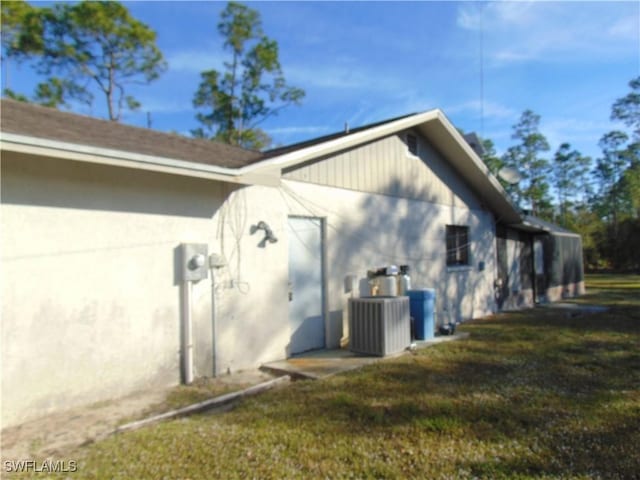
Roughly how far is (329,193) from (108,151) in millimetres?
3806

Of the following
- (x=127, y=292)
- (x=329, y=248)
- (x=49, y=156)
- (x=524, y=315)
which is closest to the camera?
(x=49, y=156)

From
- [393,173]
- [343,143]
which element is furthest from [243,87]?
[343,143]

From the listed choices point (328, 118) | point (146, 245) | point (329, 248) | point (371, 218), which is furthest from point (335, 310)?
point (328, 118)

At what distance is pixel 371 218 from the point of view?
8000 millimetres

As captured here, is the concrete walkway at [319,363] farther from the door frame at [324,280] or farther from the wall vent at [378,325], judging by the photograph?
the door frame at [324,280]

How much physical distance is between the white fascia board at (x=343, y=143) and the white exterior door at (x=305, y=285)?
1.01m

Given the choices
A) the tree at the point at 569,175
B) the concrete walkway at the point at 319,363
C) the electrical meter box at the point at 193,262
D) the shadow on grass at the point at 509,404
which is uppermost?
the tree at the point at 569,175

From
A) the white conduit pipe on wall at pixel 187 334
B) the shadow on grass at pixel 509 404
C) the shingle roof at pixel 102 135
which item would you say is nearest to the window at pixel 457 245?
the shadow on grass at pixel 509 404

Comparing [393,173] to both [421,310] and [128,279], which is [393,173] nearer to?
[421,310]

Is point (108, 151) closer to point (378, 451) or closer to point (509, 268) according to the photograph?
point (378, 451)

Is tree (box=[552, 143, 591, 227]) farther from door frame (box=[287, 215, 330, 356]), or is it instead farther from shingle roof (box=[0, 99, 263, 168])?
shingle roof (box=[0, 99, 263, 168])

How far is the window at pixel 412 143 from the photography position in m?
9.20

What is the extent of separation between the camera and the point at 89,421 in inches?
155

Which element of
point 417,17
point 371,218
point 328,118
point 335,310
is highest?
point 328,118
